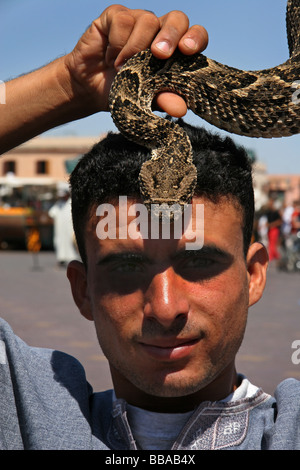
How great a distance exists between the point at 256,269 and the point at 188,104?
0.83 meters

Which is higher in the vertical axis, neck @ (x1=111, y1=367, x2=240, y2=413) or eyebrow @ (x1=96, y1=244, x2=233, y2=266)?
eyebrow @ (x1=96, y1=244, x2=233, y2=266)

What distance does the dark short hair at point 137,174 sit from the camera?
96.6 inches

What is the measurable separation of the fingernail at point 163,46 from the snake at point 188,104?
0.10m

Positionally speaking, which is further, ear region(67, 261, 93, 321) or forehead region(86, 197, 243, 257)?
ear region(67, 261, 93, 321)

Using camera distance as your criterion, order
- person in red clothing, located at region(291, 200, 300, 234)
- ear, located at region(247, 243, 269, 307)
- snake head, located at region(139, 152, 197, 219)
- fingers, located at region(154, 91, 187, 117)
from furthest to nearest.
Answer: person in red clothing, located at region(291, 200, 300, 234) → ear, located at region(247, 243, 269, 307) → fingers, located at region(154, 91, 187, 117) → snake head, located at region(139, 152, 197, 219)

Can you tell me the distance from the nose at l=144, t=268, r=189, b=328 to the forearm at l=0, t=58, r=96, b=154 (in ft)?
3.26

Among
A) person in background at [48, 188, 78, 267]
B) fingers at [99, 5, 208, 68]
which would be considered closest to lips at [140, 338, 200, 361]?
fingers at [99, 5, 208, 68]

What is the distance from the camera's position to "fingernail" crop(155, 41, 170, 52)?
2.41 metres

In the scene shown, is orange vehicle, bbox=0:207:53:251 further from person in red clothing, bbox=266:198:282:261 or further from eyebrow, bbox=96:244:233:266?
eyebrow, bbox=96:244:233:266

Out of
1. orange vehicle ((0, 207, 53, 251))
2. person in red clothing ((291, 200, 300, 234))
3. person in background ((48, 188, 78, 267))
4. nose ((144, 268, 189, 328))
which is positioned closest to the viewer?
nose ((144, 268, 189, 328))

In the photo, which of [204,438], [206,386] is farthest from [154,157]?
[204,438]

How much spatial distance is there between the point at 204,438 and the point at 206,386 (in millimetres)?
190

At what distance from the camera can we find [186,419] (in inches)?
94.8
